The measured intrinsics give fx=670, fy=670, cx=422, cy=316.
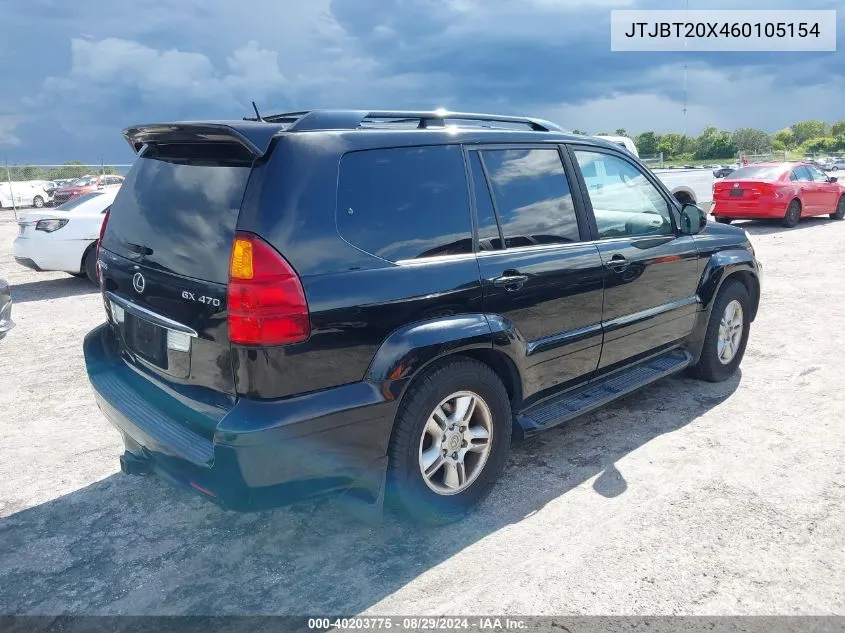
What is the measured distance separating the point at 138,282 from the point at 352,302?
1.10 metres

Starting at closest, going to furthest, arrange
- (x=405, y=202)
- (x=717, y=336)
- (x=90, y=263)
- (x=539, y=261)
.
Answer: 1. (x=405, y=202)
2. (x=539, y=261)
3. (x=717, y=336)
4. (x=90, y=263)

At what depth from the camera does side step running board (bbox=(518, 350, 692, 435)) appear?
3.71 m

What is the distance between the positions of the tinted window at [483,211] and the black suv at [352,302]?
1 cm

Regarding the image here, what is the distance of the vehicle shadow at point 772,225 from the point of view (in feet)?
49.5

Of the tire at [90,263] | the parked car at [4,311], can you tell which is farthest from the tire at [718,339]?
the tire at [90,263]

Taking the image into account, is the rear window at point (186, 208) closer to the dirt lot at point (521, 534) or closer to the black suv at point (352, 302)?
the black suv at point (352, 302)

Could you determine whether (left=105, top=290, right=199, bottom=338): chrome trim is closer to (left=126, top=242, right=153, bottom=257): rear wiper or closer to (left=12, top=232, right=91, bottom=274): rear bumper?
(left=126, top=242, right=153, bottom=257): rear wiper

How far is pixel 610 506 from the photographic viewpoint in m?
3.46

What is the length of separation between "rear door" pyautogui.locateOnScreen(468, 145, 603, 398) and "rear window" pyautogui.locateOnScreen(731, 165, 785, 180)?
44.0ft

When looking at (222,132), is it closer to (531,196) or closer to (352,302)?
(352,302)

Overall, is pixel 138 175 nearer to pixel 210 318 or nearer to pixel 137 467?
pixel 210 318

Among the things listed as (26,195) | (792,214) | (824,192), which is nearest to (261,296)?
(792,214)

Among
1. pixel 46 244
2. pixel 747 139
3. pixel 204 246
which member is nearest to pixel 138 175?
pixel 204 246

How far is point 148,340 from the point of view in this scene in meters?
3.12
